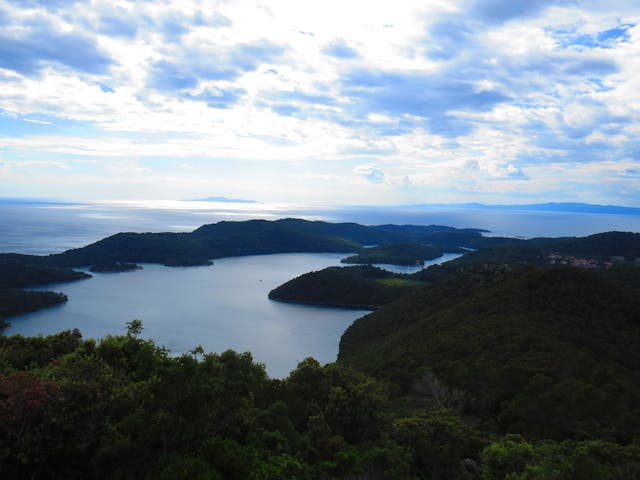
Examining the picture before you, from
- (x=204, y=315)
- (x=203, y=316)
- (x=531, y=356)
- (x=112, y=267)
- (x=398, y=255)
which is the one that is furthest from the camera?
(x=398, y=255)

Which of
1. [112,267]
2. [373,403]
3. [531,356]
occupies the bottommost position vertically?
[112,267]

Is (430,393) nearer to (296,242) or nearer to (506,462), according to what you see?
(506,462)

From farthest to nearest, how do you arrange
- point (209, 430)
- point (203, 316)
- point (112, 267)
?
point (112, 267), point (203, 316), point (209, 430)

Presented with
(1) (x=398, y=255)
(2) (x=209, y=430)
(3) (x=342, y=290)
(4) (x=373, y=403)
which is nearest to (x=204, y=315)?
(3) (x=342, y=290)

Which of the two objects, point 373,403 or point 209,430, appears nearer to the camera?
point 209,430

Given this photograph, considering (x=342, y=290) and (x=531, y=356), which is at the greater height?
(x=531, y=356)

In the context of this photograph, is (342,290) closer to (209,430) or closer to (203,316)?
(203,316)

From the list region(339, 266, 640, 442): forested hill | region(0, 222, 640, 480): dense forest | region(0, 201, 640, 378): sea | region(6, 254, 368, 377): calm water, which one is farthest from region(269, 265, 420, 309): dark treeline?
region(0, 222, 640, 480): dense forest
